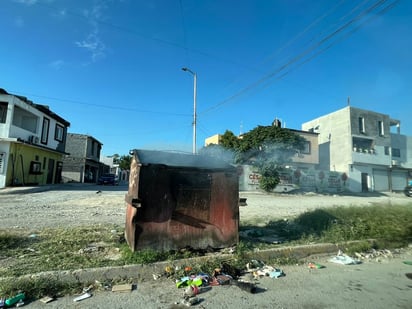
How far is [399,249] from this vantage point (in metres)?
5.66

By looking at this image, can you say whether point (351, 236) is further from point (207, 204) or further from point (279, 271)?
point (207, 204)

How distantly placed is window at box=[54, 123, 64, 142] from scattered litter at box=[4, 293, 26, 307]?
2562cm

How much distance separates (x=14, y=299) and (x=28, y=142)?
19.5 meters

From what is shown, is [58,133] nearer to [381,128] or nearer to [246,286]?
[246,286]

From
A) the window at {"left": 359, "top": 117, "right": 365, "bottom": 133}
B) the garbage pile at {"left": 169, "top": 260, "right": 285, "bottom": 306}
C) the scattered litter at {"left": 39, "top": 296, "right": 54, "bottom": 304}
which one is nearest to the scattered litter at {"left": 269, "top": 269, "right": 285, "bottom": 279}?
the garbage pile at {"left": 169, "top": 260, "right": 285, "bottom": 306}

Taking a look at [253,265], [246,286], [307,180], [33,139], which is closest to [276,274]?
[253,265]

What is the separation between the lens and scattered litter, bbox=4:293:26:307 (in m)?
2.79

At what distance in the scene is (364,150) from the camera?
3222cm

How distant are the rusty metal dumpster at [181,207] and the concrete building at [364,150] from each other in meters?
30.3

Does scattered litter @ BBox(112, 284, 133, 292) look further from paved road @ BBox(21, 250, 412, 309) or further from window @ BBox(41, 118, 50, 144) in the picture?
window @ BBox(41, 118, 50, 144)

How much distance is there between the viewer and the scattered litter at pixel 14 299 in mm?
2795

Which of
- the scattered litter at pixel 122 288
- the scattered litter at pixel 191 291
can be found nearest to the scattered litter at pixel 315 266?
the scattered litter at pixel 191 291

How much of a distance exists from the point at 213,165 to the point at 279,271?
7.65 ft

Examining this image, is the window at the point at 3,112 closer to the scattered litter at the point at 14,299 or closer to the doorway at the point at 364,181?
the scattered litter at the point at 14,299
